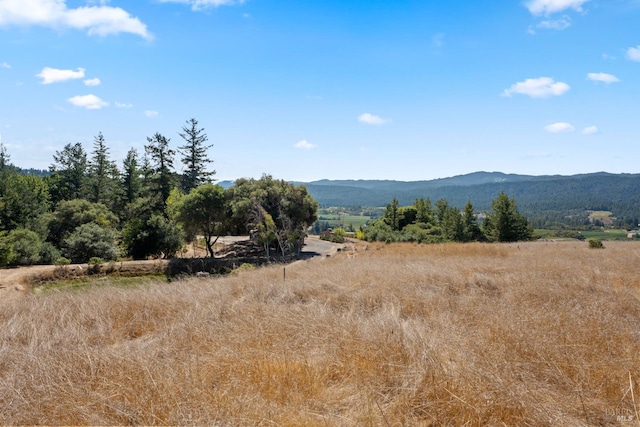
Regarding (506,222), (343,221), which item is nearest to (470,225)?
(506,222)

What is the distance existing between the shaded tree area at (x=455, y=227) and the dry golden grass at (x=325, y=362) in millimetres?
25875

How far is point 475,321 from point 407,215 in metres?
38.5

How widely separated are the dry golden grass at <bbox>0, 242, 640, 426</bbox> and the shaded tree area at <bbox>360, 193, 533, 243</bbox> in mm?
25875

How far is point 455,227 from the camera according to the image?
34812 millimetres

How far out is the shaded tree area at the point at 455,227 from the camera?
33.2m

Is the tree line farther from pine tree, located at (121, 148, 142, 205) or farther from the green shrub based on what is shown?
pine tree, located at (121, 148, 142, 205)

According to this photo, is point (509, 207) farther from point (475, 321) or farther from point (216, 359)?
point (216, 359)

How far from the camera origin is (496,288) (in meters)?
6.96

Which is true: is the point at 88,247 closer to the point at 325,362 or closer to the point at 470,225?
the point at 325,362

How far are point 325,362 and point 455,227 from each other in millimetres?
33994

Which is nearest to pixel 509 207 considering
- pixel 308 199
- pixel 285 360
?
pixel 308 199

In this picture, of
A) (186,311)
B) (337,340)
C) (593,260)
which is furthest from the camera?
(593,260)

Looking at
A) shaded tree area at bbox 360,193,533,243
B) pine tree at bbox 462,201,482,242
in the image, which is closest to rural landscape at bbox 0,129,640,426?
shaded tree area at bbox 360,193,533,243

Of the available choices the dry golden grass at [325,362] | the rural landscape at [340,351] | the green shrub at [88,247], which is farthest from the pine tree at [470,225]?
the dry golden grass at [325,362]
